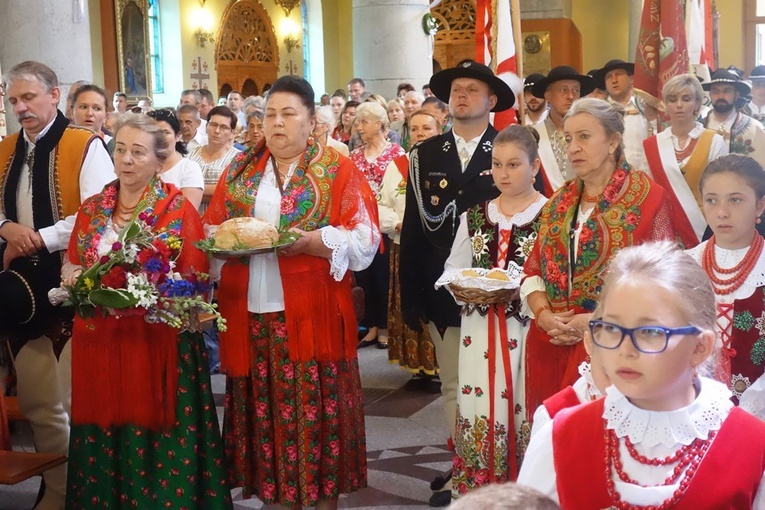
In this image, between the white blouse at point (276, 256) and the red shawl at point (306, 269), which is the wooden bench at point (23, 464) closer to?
the red shawl at point (306, 269)

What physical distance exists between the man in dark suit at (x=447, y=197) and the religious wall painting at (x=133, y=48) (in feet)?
42.2

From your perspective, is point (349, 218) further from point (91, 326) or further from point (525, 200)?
point (91, 326)

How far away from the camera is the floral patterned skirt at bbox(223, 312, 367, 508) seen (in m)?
4.03

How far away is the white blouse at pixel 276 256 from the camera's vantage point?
401 cm

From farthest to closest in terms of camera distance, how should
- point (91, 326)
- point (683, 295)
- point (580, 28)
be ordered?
point (580, 28) < point (91, 326) < point (683, 295)

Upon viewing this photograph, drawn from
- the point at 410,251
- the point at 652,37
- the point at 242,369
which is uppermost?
the point at 652,37

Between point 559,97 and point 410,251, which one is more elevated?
point 559,97

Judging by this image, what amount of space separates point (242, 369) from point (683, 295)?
2.37m

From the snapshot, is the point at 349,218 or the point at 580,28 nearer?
the point at 349,218

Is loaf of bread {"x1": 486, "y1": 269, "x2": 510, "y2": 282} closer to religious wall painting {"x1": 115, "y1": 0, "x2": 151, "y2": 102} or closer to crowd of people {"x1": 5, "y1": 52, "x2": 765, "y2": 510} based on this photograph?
crowd of people {"x1": 5, "y1": 52, "x2": 765, "y2": 510}

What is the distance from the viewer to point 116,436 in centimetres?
405

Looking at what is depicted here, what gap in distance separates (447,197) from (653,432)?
8.52ft

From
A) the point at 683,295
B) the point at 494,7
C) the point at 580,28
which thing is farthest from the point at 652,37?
the point at 580,28

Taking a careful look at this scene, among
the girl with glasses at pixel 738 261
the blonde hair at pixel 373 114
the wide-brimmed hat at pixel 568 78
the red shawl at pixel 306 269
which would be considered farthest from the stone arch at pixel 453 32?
the girl with glasses at pixel 738 261
